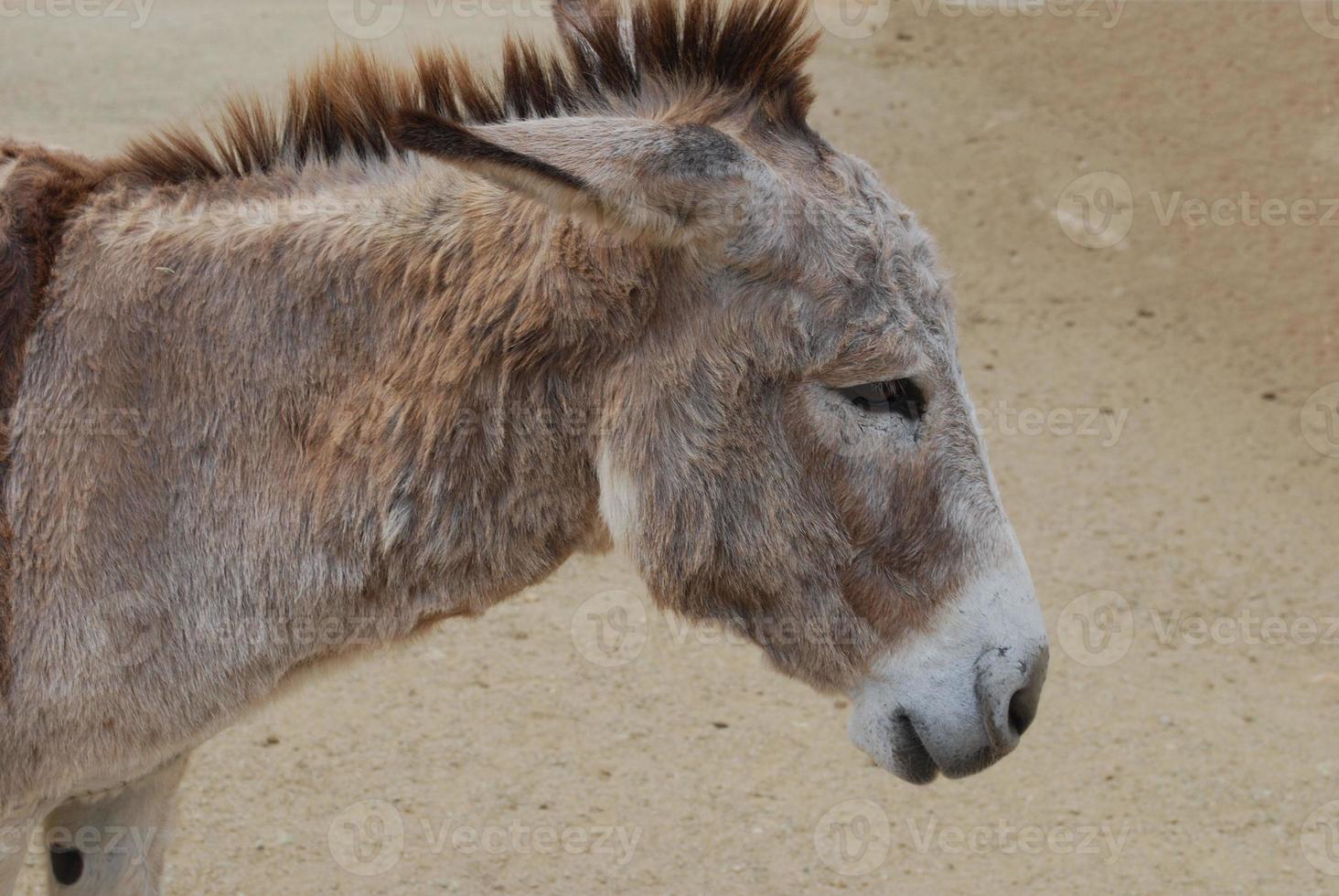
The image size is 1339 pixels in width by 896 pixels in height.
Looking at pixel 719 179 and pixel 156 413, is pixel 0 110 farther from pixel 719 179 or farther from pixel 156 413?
pixel 719 179

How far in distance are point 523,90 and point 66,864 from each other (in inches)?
79.7

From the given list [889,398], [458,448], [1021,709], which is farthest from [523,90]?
[1021,709]

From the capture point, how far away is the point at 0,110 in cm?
968

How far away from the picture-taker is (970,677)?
100 inches

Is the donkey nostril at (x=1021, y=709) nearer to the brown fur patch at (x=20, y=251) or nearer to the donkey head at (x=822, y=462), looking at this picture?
the donkey head at (x=822, y=462)

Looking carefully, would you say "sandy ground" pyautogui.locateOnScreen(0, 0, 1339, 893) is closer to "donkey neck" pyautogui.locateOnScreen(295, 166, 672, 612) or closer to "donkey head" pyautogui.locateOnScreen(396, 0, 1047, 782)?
"donkey neck" pyautogui.locateOnScreen(295, 166, 672, 612)

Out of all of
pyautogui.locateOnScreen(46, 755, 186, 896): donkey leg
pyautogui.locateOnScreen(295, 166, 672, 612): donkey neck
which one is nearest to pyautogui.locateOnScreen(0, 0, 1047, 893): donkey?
pyautogui.locateOnScreen(295, 166, 672, 612): donkey neck

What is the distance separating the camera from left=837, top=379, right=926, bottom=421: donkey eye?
2.53m

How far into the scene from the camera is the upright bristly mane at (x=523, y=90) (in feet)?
8.90

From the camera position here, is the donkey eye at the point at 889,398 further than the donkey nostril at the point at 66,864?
No

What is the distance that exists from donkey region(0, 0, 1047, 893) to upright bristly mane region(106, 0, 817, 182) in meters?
0.17

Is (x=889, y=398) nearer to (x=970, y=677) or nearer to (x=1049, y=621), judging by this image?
(x=970, y=677)

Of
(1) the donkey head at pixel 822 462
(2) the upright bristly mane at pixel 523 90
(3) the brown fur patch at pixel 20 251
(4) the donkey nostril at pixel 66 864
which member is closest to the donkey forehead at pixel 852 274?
(1) the donkey head at pixel 822 462

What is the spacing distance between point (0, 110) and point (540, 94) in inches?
337
